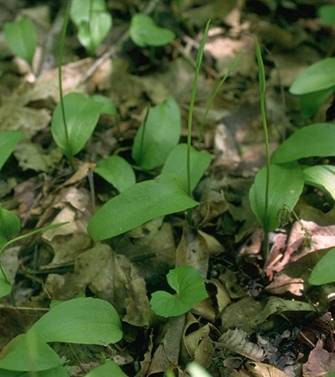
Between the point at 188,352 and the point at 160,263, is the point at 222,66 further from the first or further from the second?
the point at 188,352

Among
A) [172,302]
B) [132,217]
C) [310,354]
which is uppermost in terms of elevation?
[132,217]

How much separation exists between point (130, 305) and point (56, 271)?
0.88 ft

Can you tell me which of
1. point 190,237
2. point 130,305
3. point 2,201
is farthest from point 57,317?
point 2,201

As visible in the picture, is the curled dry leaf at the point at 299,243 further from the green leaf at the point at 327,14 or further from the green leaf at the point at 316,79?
the green leaf at the point at 327,14

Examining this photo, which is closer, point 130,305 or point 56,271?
point 130,305

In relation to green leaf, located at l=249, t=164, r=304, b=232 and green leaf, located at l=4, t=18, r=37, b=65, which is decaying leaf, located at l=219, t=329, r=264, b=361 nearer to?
green leaf, located at l=249, t=164, r=304, b=232

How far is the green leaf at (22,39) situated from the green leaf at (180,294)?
112 cm

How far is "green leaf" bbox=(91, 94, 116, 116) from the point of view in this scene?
78.0 inches

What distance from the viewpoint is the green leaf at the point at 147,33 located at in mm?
2258

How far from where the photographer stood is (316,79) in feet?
6.18

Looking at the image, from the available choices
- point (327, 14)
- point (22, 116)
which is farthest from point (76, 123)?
point (327, 14)

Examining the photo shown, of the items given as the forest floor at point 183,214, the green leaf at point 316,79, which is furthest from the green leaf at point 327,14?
the green leaf at point 316,79

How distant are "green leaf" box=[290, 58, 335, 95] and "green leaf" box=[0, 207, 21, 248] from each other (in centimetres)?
92

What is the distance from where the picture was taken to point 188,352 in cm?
149
